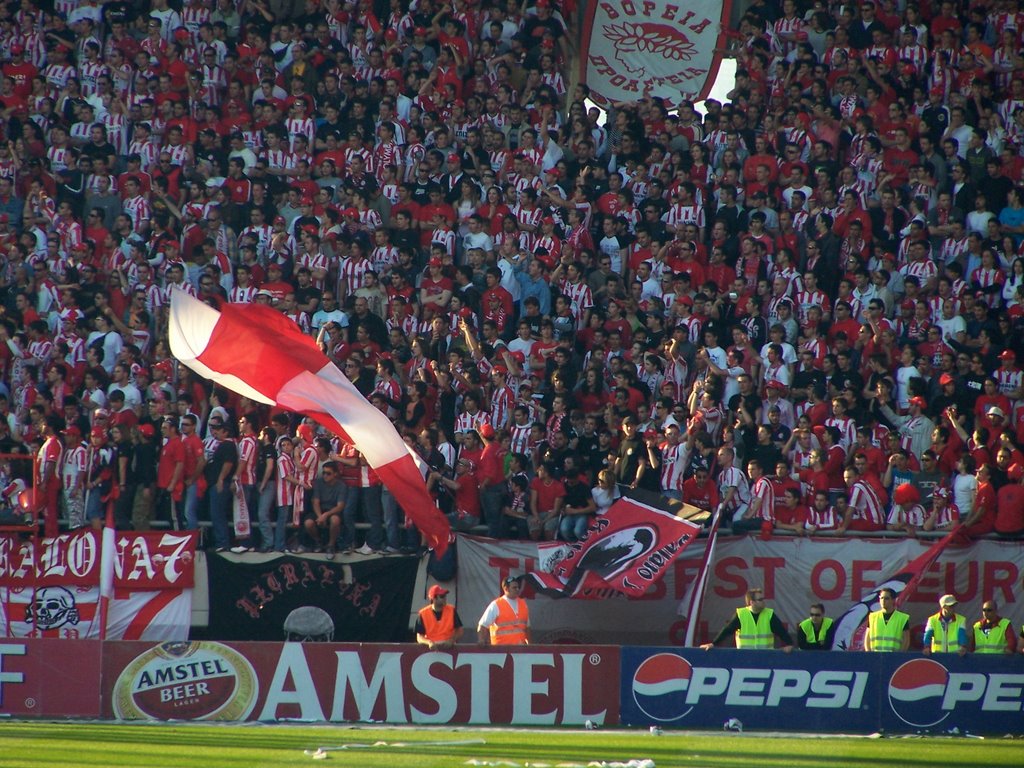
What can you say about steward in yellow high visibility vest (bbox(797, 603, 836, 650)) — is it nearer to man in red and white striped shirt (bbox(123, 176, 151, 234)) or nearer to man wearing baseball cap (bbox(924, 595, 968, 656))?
man wearing baseball cap (bbox(924, 595, 968, 656))

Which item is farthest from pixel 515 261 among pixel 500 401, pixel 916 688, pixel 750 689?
pixel 916 688

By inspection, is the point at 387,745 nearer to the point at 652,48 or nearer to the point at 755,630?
the point at 755,630

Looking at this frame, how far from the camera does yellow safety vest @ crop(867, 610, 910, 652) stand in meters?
15.6

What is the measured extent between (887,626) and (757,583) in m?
1.90

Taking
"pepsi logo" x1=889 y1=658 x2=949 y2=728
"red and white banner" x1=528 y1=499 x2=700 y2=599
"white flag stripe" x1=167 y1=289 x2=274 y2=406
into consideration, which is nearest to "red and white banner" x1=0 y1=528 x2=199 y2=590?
"white flag stripe" x1=167 y1=289 x2=274 y2=406

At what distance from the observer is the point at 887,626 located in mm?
15656

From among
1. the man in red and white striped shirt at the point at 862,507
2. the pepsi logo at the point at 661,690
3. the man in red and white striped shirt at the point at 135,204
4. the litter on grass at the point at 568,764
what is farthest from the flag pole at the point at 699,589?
the man in red and white striped shirt at the point at 135,204

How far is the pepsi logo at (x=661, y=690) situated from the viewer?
14875 mm

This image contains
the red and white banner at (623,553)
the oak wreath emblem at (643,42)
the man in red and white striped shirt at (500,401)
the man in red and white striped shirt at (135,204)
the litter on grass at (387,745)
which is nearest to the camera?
the litter on grass at (387,745)

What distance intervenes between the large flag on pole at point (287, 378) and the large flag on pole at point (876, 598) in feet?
15.2

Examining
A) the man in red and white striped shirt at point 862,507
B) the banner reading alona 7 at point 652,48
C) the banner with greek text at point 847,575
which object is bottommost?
the banner with greek text at point 847,575

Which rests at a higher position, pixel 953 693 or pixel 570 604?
pixel 570 604

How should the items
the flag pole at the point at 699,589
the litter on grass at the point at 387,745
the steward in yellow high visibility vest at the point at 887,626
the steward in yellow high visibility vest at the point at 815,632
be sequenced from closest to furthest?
the litter on grass at the point at 387,745
the steward in yellow high visibility vest at the point at 887,626
the steward in yellow high visibility vest at the point at 815,632
the flag pole at the point at 699,589

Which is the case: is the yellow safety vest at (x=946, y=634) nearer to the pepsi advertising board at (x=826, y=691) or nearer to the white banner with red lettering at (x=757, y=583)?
the pepsi advertising board at (x=826, y=691)
